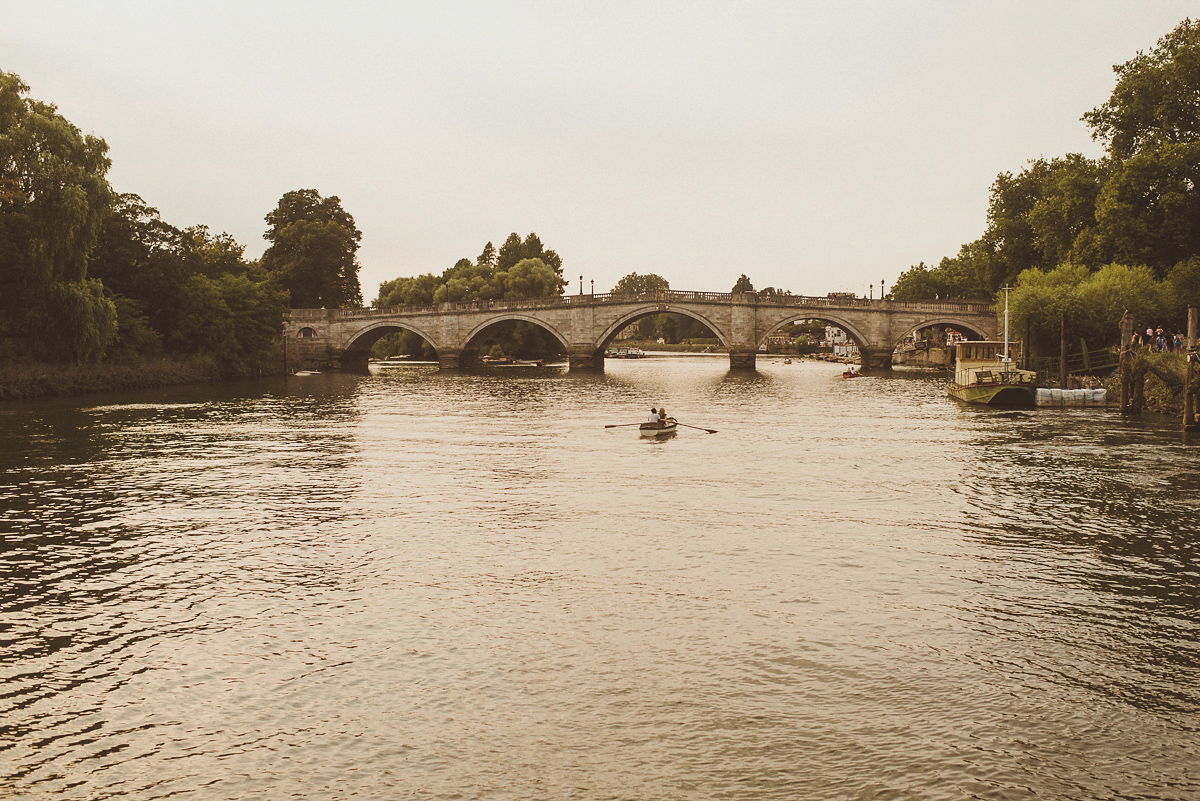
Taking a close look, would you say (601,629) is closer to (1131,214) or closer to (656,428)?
(656,428)

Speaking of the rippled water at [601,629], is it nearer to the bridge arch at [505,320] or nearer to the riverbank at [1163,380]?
the riverbank at [1163,380]

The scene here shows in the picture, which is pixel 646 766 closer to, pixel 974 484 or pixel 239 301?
pixel 974 484

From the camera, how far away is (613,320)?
75.1m

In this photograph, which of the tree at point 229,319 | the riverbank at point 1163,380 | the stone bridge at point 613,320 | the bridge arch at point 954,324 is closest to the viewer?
the riverbank at point 1163,380

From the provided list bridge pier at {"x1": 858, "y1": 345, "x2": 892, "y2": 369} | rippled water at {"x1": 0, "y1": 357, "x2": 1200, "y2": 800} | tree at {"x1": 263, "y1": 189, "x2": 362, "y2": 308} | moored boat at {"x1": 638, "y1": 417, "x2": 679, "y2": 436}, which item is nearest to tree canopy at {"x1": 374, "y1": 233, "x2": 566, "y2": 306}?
tree at {"x1": 263, "y1": 189, "x2": 362, "y2": 308}

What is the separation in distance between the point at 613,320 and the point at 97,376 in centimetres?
3973

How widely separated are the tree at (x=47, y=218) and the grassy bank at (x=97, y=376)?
1.66 metres

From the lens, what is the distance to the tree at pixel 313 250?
88.4 meters

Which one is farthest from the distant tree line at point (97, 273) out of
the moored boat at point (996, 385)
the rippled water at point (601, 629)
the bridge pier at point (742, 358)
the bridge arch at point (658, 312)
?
the moored boat at point (996, 385)

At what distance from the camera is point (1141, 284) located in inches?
1826

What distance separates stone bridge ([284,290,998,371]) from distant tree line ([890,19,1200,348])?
13.3m

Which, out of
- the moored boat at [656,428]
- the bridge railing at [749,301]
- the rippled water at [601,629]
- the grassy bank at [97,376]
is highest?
the bridge railing at [749,301]

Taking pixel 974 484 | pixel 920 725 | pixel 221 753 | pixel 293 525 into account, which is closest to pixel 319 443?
pixel 293 525

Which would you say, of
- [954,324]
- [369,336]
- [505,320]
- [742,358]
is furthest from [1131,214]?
[369,336]
